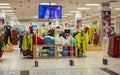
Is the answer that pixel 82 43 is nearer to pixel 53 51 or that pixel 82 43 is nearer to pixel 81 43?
pixel 81 43

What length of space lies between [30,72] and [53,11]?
3911mm

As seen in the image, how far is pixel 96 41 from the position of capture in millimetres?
18781

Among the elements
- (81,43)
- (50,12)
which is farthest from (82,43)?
(50,12)

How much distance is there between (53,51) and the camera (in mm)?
13188

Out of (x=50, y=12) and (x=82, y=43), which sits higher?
(x=50, y=12)

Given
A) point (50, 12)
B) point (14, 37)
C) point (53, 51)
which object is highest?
point (50, 12)

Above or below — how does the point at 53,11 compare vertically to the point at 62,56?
above

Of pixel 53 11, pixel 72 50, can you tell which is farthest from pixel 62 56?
pixel 53 11

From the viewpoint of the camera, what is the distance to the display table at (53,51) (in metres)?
13.1

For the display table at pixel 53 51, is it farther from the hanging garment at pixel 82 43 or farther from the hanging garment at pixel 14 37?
the hanging garment at pixel 14 37

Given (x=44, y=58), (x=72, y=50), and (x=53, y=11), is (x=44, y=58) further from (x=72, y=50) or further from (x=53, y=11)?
(x=53, y=11)

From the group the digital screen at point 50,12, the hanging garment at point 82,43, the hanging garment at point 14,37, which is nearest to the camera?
the digital screen at point 50,12

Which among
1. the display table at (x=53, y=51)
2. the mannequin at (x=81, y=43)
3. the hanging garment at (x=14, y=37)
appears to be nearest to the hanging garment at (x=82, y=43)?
the mannequin at (x=81, y=43)

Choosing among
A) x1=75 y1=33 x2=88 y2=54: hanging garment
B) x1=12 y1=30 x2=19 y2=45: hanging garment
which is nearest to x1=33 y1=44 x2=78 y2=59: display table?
x1=75 y1=33 x2=88 y2=54: hanging garment
